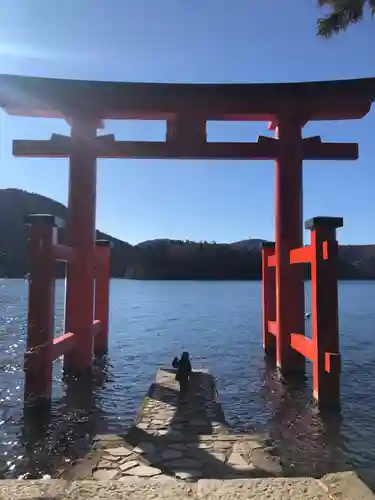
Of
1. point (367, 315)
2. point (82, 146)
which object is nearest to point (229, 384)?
point (82, 146)

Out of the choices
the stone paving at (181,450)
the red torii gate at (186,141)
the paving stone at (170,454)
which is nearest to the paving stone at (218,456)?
the stone paving at (181,450)

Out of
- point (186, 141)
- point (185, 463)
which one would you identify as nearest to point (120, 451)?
point (185, 463)

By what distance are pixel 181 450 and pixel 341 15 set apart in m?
6.18

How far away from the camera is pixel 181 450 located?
183 inches

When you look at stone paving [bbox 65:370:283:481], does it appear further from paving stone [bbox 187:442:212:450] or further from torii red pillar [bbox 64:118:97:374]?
torii red pillar [bbox 64:118:97:374]

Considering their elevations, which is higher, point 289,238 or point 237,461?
point 289,238

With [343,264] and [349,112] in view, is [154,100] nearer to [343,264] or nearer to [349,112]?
[349,112]

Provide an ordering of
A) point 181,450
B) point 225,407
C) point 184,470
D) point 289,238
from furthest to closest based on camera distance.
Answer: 1. point 289,238
2. point 225,407
3. point 181,450
4. point 184,470

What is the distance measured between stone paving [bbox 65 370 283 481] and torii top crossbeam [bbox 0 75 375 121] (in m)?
5.36

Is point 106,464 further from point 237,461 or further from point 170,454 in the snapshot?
point 237,461

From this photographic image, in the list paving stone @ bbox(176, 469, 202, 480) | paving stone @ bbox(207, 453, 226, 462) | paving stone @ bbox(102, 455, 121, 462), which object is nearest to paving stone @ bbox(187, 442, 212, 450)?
paving stone @ bbox(207, 453, 226, 462)

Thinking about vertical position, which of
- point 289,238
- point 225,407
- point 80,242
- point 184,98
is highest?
point 184,98

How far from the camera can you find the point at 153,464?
4289 millimetres

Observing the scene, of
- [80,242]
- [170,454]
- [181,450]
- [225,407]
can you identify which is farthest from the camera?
[80,242]
